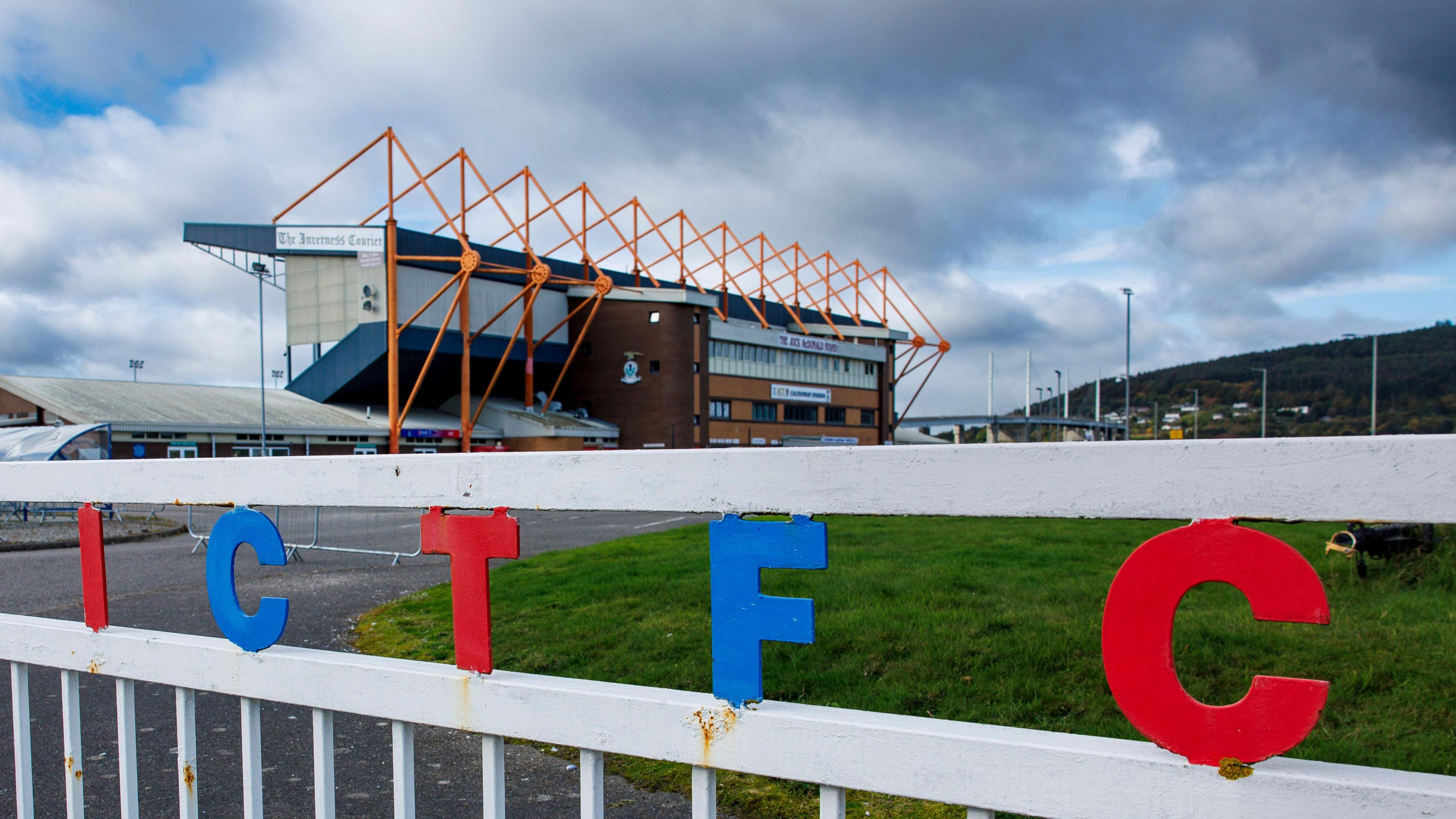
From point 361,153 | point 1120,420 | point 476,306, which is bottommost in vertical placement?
Result: point 1120,420

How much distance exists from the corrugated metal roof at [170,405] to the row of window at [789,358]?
2216 cm

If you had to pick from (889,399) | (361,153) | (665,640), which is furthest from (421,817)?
(889,399)

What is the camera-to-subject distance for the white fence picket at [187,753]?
6.59 ft

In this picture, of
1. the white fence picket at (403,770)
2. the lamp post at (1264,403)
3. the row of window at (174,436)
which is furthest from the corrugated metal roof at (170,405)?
the lamp post at (1264,403)

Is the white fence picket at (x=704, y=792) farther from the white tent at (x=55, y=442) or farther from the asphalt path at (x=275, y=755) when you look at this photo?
the white tent at (x=55, y=442)

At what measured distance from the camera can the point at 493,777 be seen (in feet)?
5.43

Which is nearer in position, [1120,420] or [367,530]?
[367,530]

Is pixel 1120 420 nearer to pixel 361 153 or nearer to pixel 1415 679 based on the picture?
pixel 361 153

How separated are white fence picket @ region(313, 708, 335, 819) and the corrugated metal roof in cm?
3886

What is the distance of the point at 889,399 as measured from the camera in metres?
72.2

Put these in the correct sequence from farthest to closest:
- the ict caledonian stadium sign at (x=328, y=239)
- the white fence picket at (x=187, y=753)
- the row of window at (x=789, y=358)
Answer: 1. the row of window at (x=789, y=358)
2. the ict caledonian stadium sign at (x=328, y=239)
3. the white fence picket at (x=187, y=753)

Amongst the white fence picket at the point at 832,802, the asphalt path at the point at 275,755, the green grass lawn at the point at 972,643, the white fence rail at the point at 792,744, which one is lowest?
the asphalt path at the point at 275,755

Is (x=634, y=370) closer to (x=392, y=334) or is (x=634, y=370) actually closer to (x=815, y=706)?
(x=392, y=334)

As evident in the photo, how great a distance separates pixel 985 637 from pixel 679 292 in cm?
5118
